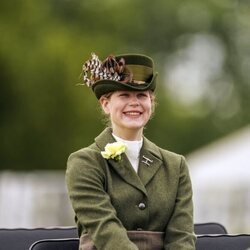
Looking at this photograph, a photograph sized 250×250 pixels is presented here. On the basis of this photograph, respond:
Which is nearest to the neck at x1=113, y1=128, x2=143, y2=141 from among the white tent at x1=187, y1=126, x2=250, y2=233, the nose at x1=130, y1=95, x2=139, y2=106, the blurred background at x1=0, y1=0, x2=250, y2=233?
the nose at x1=130, y1=95, x2=139, y2=106

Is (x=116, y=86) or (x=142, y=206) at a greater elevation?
(x=116, y=86)

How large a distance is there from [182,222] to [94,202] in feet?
1.35

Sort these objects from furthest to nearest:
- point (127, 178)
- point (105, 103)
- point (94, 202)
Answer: point (105, 103) < point (127, 178) < point (94, 202)

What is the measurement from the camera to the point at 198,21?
3341 cm

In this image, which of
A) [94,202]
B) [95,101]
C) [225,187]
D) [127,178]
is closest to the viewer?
[94,202]

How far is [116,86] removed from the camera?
5750 mm

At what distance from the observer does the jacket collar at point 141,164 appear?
574cm

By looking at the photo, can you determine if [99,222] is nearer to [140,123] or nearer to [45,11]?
[140,123]

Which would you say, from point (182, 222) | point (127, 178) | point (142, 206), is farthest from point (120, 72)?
point (182, 222)

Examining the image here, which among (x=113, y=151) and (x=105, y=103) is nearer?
(x=113, y=151)

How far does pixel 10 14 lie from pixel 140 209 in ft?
68.1

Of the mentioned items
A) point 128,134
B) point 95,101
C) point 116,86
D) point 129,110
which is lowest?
point 95,101

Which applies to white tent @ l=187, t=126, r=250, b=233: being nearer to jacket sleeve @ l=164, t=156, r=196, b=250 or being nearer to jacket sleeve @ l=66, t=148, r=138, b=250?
jacket sleeve @ l=164, t=156, r=196, b=250

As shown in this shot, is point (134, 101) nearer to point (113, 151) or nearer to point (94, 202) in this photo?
point (113, 151)
